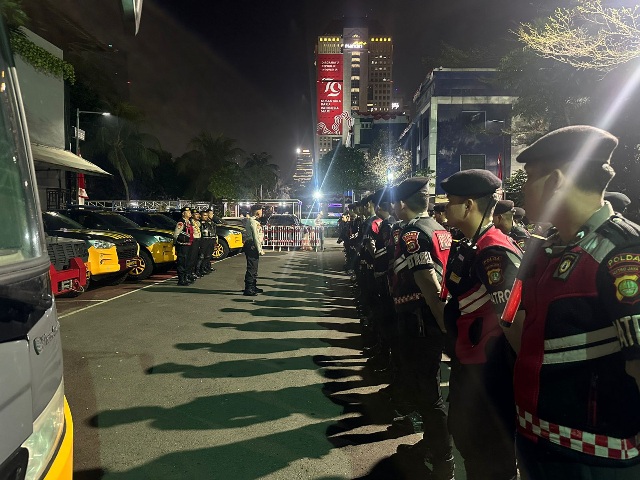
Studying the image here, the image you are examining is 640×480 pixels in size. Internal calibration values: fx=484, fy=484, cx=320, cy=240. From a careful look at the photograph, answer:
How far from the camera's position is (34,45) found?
58.0ft

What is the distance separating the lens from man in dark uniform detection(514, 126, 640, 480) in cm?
148

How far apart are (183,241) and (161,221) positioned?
4.98m

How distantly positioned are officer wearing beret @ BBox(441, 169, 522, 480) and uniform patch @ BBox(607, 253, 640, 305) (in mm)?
787

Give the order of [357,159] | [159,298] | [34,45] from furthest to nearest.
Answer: [357,159] < [34,45] < [159,298]

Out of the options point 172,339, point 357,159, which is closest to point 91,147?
point 357,159

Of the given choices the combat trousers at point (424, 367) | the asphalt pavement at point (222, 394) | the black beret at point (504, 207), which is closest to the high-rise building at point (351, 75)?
the asphalt pavement at point (222, 394)

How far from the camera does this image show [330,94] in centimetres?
17062

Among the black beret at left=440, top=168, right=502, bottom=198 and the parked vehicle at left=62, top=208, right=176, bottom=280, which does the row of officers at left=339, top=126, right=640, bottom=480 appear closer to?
the black beret at left=440, top=168, right=502, bottom=198

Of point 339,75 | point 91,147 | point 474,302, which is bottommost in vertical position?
point 474,302

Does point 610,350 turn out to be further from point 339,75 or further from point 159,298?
point 339,75

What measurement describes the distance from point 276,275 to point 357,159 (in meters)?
44.0

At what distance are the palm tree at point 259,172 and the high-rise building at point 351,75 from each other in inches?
3890

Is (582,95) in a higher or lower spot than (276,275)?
higher

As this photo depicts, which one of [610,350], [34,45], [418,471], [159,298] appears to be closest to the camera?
[610,350]
